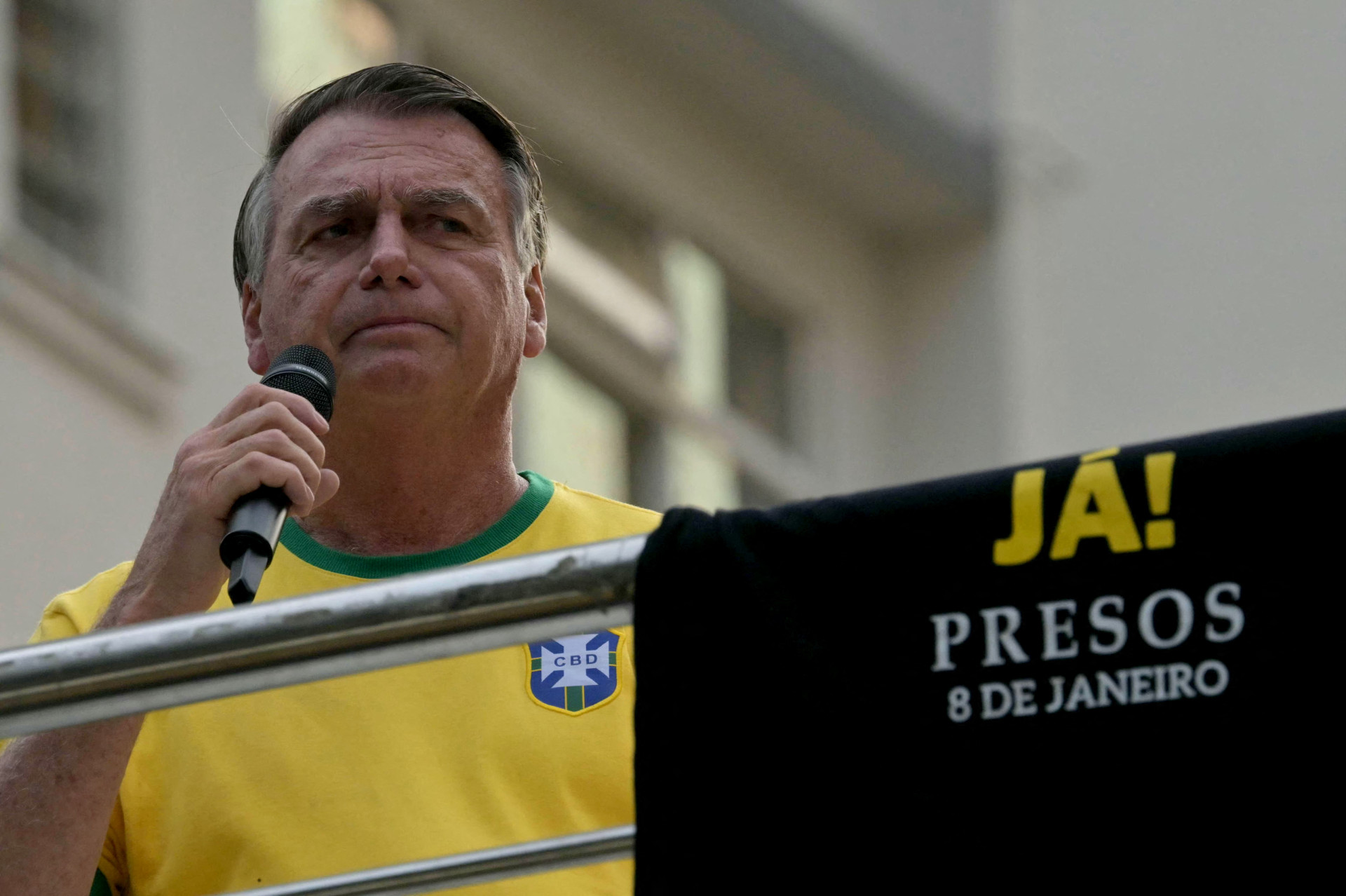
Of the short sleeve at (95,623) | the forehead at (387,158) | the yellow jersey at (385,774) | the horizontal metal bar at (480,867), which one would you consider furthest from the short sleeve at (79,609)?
the horizontal metal bar at (480,867)

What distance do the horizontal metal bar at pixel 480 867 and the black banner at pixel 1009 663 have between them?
0.63 feet

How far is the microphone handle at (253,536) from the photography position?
7.74 feet

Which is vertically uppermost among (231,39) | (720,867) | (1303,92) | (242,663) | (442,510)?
(1303,92)

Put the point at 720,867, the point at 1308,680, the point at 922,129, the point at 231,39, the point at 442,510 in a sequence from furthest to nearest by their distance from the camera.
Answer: the point at 922,129 < the point at 231,39 < the point at 442,510 < the point at 720,867 < the point at 1308,680

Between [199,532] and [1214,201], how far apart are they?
10.8 m

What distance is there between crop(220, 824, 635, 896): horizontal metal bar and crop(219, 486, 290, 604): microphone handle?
293mm

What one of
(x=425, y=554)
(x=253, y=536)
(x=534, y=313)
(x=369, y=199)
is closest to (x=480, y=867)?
(x=253, y=536)

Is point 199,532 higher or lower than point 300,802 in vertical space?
higher

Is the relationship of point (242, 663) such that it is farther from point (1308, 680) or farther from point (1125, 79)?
point (1125, 79)

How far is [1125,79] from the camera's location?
12961 mm

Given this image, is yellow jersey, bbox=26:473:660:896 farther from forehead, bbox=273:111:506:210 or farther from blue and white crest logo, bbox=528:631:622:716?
forehead, bbox=273:111:506:210

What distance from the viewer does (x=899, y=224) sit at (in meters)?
13.3

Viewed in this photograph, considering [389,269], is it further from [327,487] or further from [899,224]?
[899,224]

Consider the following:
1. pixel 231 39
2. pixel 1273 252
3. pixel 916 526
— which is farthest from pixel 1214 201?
pixel 916 526
